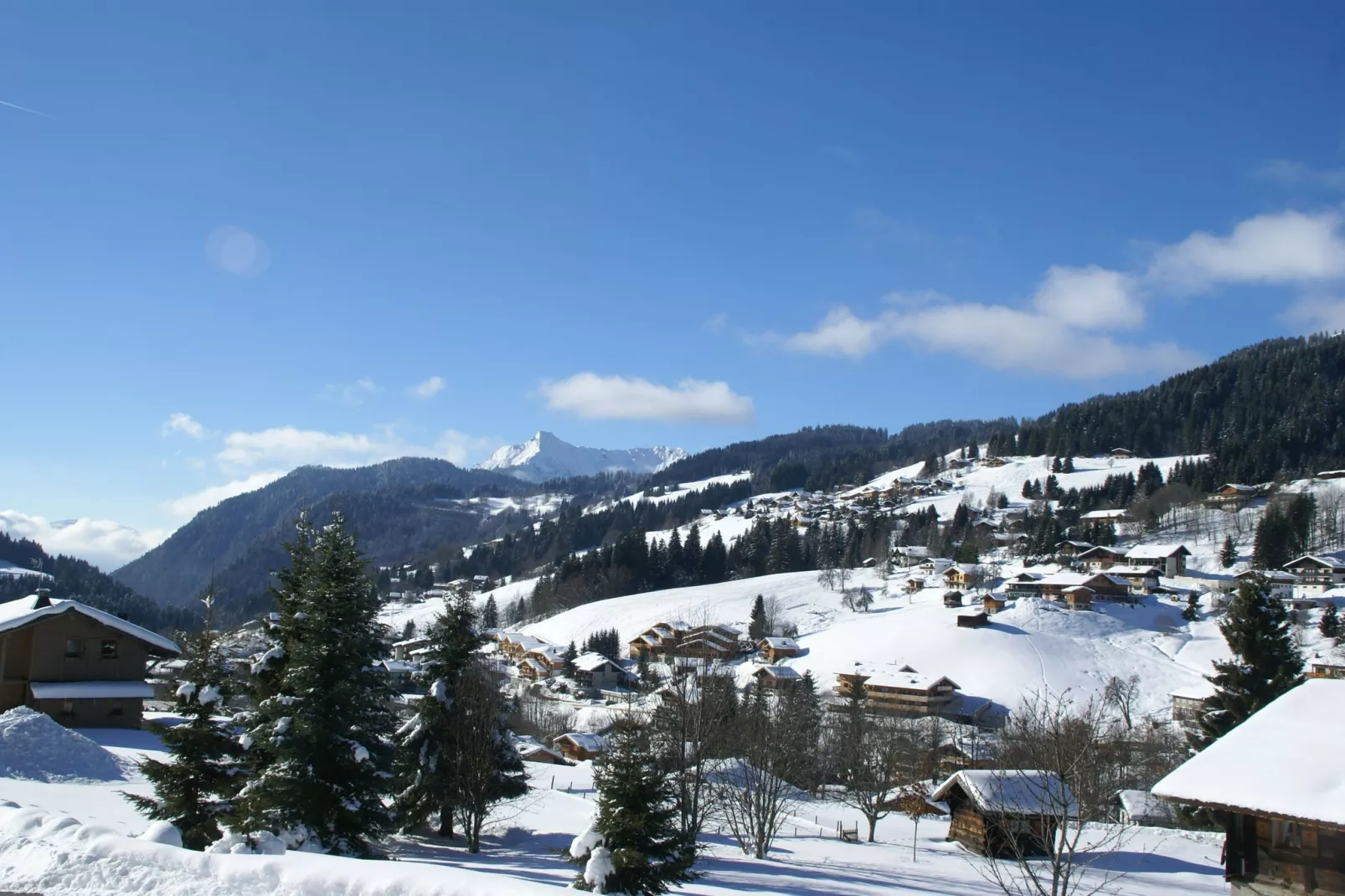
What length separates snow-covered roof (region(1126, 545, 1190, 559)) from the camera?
11261 centimetres

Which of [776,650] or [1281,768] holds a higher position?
[1281,768]

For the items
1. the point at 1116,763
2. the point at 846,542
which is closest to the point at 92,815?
the point at 1116,763

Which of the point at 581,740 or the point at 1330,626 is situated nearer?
the point at 581,740

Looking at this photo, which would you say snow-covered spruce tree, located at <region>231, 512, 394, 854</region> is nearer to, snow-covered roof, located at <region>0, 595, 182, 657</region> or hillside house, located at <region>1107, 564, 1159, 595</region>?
snow-covered roof, located at <region>0, 595, 182, 657</region>

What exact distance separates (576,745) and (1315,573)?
88.3m

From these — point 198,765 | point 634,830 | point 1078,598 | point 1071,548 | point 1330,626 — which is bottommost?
point 1330,626

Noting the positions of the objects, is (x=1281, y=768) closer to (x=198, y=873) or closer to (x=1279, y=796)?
(x=1279, y=796)

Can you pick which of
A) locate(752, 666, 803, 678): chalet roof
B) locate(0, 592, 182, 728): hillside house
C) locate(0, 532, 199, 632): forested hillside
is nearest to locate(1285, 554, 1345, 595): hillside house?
locate(752, 666, 803, 678): chalet roof

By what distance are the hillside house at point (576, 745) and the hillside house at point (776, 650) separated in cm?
3105

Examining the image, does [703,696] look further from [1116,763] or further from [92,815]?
[1116,763]

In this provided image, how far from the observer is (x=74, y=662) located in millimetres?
35219

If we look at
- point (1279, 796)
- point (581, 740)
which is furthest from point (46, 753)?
point (581, 740)

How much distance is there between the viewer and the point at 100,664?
117 ft

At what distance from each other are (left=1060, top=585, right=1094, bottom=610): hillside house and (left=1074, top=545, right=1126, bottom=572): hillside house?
1769 centimetres
